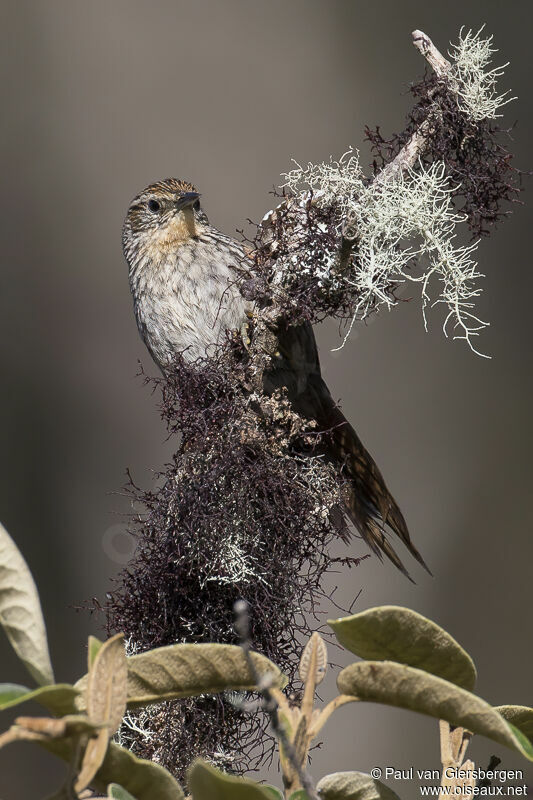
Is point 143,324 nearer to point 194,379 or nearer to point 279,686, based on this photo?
point 194,379

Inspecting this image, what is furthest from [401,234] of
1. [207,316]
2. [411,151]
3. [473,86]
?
[207,316]

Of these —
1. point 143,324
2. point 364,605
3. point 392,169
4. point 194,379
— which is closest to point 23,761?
point 364,605

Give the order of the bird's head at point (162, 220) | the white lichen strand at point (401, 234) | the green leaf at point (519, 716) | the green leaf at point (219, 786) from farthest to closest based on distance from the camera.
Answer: the bird's head at point (162, 220) → the white lichen strand at point (401, 234) → the green leaf at point (519, 716) → the green leaf at point (219, 786)

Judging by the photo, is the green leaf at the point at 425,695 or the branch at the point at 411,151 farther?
the branch at the point at 411,151

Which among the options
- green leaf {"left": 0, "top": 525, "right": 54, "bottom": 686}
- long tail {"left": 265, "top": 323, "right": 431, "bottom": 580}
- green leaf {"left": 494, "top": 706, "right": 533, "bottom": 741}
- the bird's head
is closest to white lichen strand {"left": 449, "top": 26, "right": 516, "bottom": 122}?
long tail {"left": 265, "top": 323, "right": 431, "bottom": 580}

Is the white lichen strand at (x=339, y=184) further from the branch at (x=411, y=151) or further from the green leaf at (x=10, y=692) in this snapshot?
the green leaf at (x=10, y=692)

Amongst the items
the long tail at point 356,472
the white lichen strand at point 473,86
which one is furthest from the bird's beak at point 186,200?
the white lichen strand at point 473,86

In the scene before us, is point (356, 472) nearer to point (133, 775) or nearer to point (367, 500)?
point (367, 500)
